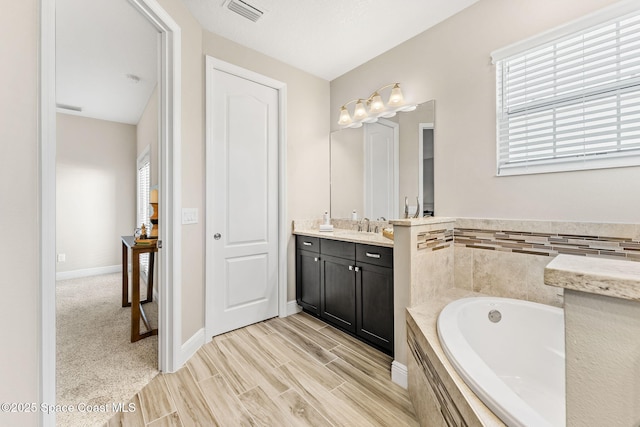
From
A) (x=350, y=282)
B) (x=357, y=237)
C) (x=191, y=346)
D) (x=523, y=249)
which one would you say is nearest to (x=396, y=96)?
(x=357, y=237)

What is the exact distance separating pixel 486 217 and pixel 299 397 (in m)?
1.73

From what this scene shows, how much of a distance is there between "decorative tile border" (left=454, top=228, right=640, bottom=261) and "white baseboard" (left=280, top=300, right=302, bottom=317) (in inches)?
67.8

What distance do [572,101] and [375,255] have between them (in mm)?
1538

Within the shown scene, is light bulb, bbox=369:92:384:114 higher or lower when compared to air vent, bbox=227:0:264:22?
lower

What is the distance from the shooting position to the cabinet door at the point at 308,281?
2.61m

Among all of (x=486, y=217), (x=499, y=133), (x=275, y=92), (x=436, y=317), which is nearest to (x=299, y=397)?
(x=436, y=317)

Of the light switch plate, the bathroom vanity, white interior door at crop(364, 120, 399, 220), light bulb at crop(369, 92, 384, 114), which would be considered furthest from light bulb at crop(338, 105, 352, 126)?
the light switch plate

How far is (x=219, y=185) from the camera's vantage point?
235 centimetres

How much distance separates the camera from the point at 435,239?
6.14ft

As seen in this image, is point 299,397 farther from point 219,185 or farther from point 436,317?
point 219,185

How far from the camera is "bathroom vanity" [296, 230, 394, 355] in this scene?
198cm

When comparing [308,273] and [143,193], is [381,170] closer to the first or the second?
[308,273]

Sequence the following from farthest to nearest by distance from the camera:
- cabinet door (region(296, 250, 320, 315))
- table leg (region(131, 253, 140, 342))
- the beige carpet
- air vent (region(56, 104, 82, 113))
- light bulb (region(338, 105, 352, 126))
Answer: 1. air vent (region(56, 104, 82, 113))
2. light bulb (region(338, 105, 352, 126))
3. cabinet door (region(296, 250, 320, 315))
4. table leg (region(131, 253, 140, 342))
5. the beige carpet

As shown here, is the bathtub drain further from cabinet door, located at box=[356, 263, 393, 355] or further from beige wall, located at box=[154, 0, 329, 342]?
beige wall, located at box=[154, 0, 329, 342]
